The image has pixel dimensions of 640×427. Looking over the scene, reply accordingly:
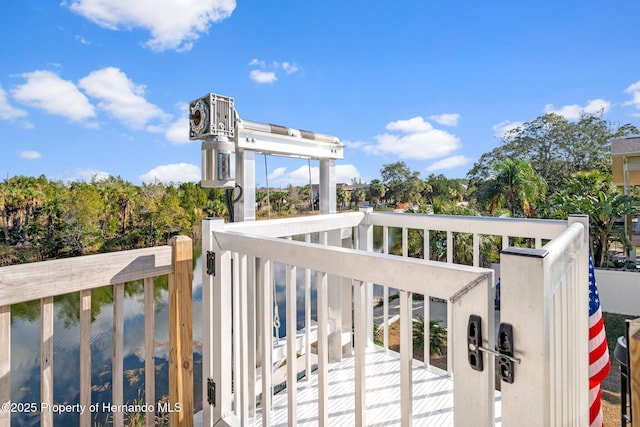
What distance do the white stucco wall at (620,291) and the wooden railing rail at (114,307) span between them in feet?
28.1

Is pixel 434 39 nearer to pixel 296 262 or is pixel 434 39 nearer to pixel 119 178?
pixel 296 262

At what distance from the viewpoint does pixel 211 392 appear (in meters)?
1.53

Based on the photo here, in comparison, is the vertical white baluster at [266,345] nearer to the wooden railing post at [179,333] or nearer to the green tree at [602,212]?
the wooden railing post at [179,333]

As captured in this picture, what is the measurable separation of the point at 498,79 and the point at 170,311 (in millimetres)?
22552

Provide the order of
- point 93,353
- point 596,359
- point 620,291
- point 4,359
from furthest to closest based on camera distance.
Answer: point 93,353 < point 620,291 < point 596,359 < point 4,359

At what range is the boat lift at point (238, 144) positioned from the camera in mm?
1685

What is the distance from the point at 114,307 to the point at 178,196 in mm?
17508

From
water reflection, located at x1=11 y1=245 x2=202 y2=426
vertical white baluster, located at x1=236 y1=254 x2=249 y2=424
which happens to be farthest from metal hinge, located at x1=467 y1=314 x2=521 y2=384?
water reflection, located at x1=11 y1=245 x2=202 y2=426

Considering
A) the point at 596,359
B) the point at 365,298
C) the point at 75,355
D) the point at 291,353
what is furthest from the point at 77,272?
the point at 75,355

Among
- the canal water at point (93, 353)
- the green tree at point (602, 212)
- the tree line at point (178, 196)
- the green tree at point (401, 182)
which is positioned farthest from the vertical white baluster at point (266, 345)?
the green tree at point (401, 182)

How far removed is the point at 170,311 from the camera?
5.09 feet

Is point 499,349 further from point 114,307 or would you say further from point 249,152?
point 249,152

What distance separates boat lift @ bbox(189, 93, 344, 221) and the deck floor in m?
0.97

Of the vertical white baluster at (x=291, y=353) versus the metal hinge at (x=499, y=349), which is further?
the vertical white baluster at (x=291, y=353)
